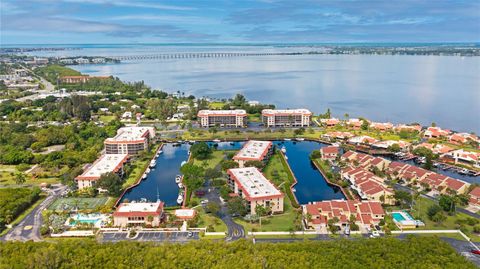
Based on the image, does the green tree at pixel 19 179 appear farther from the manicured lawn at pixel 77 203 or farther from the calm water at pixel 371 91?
the calm water at pixel 371 91

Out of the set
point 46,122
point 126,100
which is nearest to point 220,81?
point 126,100

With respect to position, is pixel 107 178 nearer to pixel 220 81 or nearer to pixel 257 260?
pixel 257 260

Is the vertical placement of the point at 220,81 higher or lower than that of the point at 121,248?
higher

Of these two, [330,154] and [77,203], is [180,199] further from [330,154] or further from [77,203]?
[330,154]

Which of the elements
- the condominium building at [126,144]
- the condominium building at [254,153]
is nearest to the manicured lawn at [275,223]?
the condominium building at [254,153]

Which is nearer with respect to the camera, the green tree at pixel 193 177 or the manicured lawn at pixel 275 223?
the manicured lawn at pixel 275 223

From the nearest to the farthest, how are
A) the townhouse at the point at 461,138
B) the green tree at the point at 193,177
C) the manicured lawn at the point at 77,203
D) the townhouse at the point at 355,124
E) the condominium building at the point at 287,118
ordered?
1. the manicured lawn at the point at 77,203
2. the green tree at the point at 193,177
3. the townhouse at the point at 461,138
4. the townhouse at the point at 355,124
5. the condominium building at the point at 287,118

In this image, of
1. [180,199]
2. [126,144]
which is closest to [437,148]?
[180,199]
